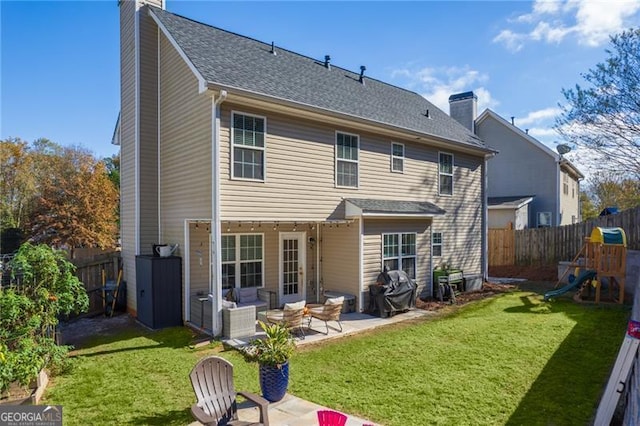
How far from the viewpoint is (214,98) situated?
29.0 feet

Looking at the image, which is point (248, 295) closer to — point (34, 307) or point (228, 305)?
point (228, 305)

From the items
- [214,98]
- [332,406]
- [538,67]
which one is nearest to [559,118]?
[538,67]

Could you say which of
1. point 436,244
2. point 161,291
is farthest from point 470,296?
point 161,291

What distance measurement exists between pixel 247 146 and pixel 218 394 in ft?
20.4

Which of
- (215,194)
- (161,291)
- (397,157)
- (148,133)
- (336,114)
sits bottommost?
(161,291)

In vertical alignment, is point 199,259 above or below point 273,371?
above

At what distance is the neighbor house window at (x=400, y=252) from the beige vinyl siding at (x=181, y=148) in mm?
5695

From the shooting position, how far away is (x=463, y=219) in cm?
1582

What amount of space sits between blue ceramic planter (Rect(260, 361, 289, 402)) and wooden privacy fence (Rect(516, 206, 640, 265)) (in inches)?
608

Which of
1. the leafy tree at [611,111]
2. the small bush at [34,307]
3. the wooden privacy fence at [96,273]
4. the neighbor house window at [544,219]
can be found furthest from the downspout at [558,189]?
the small bush at [34,307]

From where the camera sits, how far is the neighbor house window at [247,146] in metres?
9.29

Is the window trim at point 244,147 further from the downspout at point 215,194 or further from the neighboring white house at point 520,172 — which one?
the neighboring white house at point 520,172

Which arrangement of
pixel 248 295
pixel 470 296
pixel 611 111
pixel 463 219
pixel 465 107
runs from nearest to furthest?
pixel 248 295 < pixel 611 111 < pixel 470 296 < pixel 463 219 < pixel 465 107

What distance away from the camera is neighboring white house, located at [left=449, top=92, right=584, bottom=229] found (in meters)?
22.6
